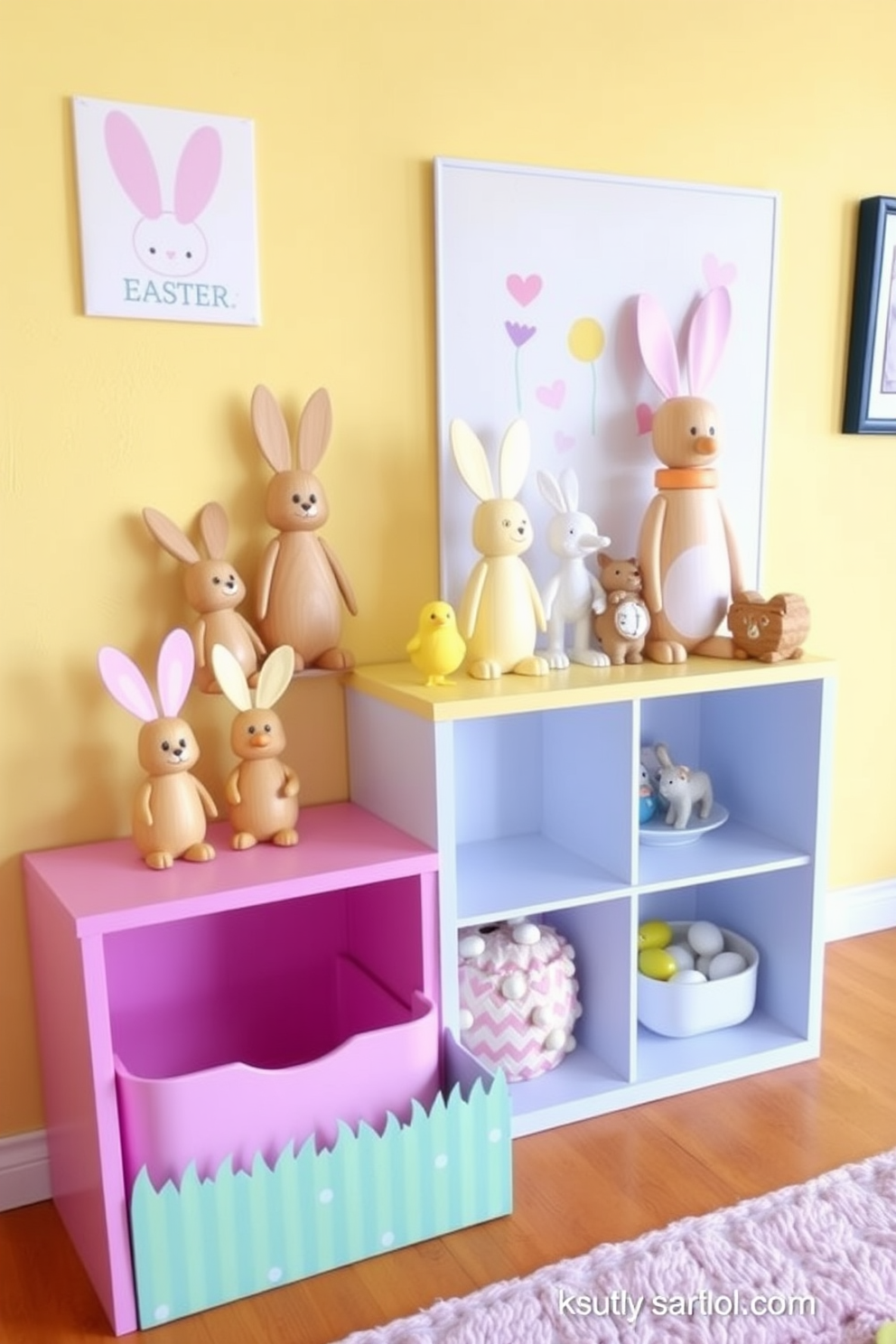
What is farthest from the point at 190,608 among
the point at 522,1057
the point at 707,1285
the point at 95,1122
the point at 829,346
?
the point at 829,346

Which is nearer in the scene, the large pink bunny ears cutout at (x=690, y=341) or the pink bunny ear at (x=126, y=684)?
the pink bunny ear at (x=126, y=684)

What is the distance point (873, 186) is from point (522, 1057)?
1.64 metres

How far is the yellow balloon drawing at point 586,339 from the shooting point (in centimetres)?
188

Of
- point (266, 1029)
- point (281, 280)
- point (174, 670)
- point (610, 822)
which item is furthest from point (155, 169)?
point (266, 1029)

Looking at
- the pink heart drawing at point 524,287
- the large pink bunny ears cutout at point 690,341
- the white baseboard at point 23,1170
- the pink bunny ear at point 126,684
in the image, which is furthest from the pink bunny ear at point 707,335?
the white baseboard at point 23,1170

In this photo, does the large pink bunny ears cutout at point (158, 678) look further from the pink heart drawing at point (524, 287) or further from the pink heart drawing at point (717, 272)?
the pink heart drawing at point (717, 272)

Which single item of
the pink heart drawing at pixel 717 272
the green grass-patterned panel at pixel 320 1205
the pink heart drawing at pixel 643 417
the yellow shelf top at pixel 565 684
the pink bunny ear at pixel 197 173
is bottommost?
the green grass-patterned panel at pixel 320 1205

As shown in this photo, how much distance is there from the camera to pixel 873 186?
2.14m

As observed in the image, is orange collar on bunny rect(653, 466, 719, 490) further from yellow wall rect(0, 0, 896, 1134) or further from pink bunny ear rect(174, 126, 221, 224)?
pink bunny ear rect(174, 126, 221, 224)

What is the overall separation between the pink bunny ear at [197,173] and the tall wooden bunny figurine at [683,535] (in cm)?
69

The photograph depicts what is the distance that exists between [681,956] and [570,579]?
68 cm

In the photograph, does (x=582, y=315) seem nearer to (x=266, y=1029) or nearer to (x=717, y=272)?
(x=717, y=272)

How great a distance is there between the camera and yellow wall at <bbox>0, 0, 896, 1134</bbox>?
5.07 feet

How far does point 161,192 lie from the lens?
1576mm
